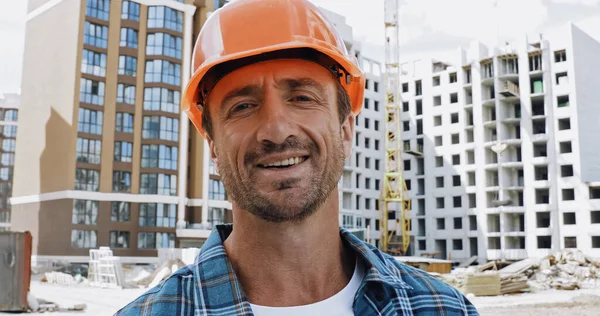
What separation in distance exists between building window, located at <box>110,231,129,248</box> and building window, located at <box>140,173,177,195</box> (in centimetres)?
411

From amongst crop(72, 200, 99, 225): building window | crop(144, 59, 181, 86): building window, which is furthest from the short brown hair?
crop(144, 59, 181, 86): building window

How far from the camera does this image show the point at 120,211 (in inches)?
2046

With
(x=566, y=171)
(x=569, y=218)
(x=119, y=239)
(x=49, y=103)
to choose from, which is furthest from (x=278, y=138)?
(x=566, y=171)

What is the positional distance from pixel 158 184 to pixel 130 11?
52.7 feet

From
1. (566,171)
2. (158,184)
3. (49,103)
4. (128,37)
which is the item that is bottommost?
(158,184)

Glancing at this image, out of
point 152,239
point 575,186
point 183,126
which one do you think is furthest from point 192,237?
point 575,186

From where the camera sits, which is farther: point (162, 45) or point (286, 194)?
point (162, 45)

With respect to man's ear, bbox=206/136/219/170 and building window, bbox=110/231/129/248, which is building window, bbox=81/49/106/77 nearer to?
building window, bbox=110/231/129/248

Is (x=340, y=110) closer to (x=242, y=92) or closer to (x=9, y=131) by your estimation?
(x=242, y=92)

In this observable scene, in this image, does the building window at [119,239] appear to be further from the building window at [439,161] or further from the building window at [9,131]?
the building window at [9,131]

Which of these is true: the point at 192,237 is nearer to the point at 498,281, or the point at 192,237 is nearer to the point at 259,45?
the point at 498,281

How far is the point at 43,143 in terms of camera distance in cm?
5488

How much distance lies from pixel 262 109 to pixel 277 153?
0.16 meters

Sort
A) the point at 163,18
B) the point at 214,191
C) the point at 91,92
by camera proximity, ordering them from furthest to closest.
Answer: the point at 214,191 → the point at 163,18 → the point at 91,92
